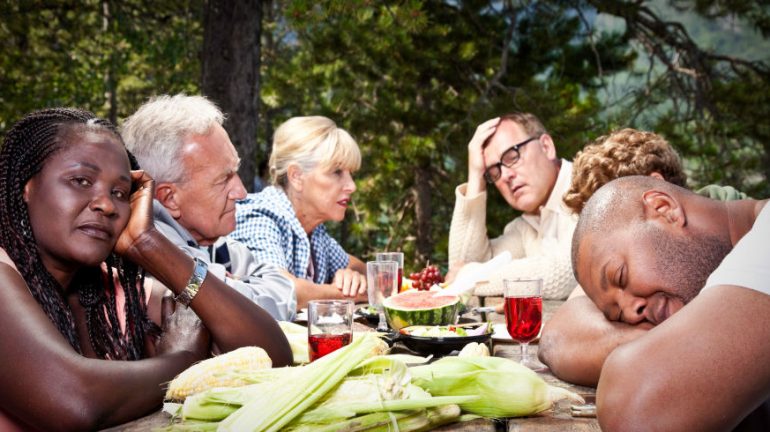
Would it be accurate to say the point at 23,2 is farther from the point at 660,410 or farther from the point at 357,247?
the point at 660,410

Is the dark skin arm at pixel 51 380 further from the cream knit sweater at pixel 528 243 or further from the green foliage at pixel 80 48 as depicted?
the green foliage at pixel 80 48

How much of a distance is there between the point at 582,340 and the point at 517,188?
2.85 m

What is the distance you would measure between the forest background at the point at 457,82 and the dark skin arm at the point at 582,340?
15.8ft

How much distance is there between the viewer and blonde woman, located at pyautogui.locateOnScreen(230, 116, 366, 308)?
445 centimetres

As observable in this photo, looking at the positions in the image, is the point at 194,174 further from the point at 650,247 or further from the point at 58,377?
the point at 650,247

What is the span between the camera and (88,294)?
7.39ft

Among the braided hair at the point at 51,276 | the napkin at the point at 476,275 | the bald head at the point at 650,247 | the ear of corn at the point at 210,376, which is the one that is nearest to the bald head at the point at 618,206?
the bald head at the point at 650,247

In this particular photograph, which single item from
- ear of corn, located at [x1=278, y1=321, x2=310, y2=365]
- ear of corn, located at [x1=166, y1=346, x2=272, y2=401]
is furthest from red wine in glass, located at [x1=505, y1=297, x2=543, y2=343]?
ear of corn, located at [x1=166, y1=346, x2=272, y2=401]

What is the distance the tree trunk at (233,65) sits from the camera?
6.70 m

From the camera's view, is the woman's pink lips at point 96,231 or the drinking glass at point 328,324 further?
the drinking glass at point 328,324

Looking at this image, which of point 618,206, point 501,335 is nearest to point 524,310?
point 501,335

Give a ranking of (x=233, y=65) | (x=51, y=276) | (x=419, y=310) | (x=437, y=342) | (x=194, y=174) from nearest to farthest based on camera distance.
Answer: (x=51, y=276) → (x=437, y=342) → (x=419, y=310) → (x=194, y=174) → (x=233, y=65)

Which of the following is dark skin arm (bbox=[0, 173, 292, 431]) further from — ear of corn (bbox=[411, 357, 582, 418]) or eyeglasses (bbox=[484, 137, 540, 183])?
eyeglasses (bbox=[484, 137, 540, 183])

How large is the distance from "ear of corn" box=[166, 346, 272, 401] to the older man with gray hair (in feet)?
3.70
